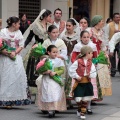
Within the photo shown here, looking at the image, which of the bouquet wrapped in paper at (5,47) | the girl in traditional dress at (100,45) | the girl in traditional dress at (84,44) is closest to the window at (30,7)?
the girl in traditional dress at (100,45)

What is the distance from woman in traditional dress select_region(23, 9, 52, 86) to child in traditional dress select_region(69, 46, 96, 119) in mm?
1820

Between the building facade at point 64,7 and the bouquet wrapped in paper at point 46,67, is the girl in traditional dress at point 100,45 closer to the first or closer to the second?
the bouquet wrapped in paper at point 46,67

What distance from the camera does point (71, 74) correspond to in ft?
35.3

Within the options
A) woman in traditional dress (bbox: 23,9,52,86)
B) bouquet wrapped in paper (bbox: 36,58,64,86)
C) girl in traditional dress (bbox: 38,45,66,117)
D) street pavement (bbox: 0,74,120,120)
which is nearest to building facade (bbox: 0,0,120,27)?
woman in traditional dress (bbox: 23,9,52,86)

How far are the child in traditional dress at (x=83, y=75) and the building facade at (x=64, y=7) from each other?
1081cm

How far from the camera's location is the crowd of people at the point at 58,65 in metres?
10.8

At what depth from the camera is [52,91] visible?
10.9m

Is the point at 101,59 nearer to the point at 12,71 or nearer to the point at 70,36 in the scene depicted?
the point at 70,36

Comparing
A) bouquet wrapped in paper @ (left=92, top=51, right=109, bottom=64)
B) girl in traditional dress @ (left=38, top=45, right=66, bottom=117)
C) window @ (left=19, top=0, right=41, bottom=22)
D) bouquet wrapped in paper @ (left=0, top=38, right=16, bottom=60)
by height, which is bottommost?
girl in traditional dress @ (left=38, top=45, right=66, bottom=117)

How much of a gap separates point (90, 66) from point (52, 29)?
1168mm

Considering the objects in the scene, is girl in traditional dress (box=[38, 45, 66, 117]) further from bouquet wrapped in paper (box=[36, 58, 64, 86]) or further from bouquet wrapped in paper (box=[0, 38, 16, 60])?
bouquet wrapped in paper (box=[0, 38, 16, 60])

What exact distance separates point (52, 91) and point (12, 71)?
1.37 meters

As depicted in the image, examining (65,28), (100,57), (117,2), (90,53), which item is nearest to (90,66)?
(90,53)

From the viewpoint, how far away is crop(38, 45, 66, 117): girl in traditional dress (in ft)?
35.8
